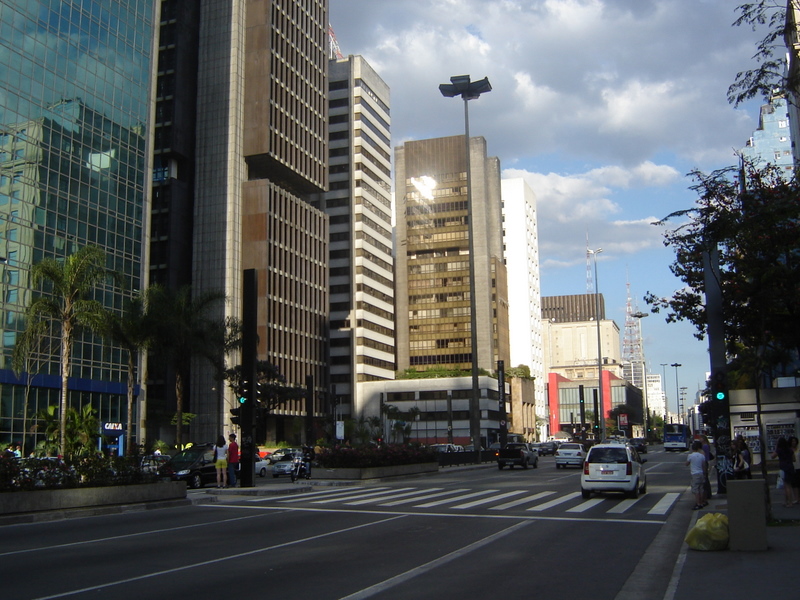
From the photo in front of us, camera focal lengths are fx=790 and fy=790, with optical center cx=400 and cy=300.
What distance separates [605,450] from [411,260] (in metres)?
123

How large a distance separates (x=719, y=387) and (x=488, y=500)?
24.0 feet

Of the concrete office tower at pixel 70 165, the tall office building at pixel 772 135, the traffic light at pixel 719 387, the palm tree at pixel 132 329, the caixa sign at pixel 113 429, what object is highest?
the tall office building at pixel 772 135

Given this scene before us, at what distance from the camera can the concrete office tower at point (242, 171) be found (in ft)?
290

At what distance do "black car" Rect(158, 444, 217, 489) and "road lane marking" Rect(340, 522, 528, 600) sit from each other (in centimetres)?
2096

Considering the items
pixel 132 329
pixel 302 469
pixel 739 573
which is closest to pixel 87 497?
pixel 739 573

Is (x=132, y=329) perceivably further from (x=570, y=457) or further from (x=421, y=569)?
(x=421, y=569)

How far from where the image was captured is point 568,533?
595 inches

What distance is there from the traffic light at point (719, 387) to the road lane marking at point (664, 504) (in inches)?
126

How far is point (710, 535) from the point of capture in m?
12.0

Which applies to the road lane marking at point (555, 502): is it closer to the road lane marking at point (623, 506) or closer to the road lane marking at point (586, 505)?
the road lane marking at point (586, 505)

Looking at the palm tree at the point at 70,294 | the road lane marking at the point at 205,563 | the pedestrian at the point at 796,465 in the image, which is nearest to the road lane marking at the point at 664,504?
the pedestrian at the point at 796,465

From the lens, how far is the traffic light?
21.4 meters

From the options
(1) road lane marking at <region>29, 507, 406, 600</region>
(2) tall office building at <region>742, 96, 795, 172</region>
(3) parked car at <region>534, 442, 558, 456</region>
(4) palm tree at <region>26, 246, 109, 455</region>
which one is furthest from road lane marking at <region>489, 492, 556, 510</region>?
(2) tall office building at <region>742, 96, 795, 172</region>

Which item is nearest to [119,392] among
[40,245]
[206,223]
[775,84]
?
[40,245]
